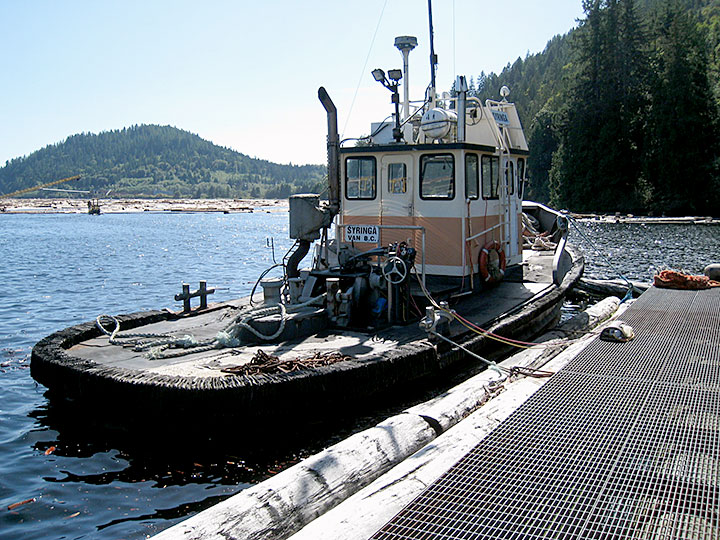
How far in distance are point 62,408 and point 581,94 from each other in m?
68.2

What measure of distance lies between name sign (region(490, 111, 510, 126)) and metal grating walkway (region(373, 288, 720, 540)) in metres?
6.88

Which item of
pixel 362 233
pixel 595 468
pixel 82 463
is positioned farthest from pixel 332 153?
pixel 595 468

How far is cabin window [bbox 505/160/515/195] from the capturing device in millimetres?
13102

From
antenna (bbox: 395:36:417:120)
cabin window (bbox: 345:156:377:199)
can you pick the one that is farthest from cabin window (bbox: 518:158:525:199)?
cabin window (bbox: 345:156:377:199)

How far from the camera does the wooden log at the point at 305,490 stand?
430 centimetres

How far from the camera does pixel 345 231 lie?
11695 millimetres

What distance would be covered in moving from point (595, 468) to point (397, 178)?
288 inches

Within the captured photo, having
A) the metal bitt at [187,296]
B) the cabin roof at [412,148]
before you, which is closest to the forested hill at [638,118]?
the cabin roof at [412,148]

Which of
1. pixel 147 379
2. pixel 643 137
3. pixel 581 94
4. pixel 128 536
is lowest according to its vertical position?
pixel 128 536

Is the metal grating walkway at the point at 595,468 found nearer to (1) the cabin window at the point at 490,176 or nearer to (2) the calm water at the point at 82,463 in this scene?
(2) the calm water at the point at 82,463

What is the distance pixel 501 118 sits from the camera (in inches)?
534

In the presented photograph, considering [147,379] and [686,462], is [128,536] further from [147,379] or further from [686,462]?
[686,462]

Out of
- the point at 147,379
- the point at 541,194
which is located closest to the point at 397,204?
the point at 147,379

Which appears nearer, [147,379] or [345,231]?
[147,379]
